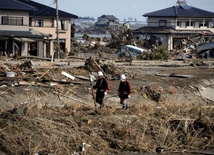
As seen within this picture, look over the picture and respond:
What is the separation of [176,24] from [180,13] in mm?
1522

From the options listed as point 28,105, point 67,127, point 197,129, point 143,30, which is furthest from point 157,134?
point 143,30

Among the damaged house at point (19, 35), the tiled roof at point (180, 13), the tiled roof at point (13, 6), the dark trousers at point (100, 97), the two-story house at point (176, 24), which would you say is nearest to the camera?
the dark trousers at point (100, 97)

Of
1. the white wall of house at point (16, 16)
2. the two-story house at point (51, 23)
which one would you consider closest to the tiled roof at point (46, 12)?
the two-story house at point (51, 23)

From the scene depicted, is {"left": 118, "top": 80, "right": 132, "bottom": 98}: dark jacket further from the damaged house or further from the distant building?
the distant building

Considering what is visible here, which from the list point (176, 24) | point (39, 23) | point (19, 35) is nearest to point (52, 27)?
point (39, 23)

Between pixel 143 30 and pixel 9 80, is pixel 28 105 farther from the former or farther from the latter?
pixel 143 30

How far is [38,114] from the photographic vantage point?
15.0 metres

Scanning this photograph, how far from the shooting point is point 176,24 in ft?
200

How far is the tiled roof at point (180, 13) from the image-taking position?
6116 cm

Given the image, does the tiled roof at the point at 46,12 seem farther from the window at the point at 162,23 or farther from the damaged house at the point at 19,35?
the window at the point at 162,23

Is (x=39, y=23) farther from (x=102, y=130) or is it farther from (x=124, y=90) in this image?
(x=102, y=130)

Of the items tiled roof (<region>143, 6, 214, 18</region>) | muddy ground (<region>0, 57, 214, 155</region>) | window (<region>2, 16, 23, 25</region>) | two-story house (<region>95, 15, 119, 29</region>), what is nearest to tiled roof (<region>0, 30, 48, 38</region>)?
window (<region>2, 16, 23, 25</region>)

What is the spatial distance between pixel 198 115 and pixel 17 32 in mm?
29245

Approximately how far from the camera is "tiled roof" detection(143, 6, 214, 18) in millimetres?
61156
